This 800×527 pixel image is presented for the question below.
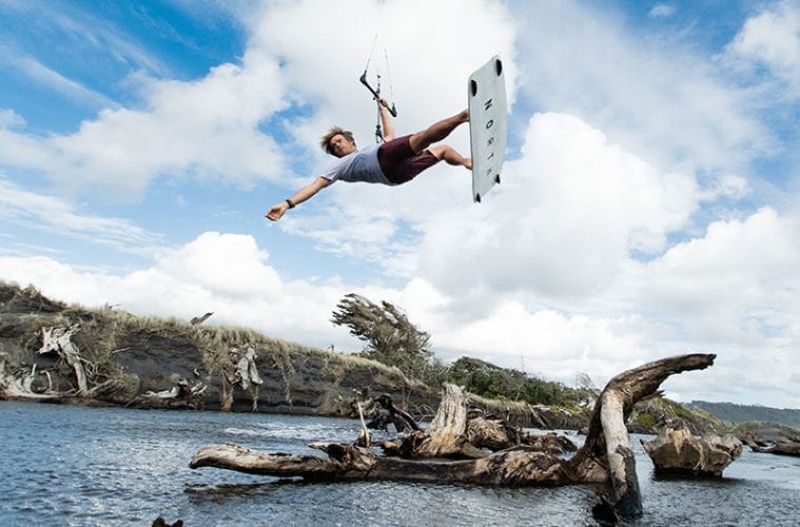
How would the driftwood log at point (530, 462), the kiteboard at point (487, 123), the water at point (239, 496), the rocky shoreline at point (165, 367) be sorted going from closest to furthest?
the kiteboard at point (487, 123), the water at point (239, 496), the driftwood log at point (530, 462), the rocky shoreline at point (165, 367)

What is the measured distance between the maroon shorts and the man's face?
0.66 meters

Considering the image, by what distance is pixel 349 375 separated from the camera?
98.0 feet

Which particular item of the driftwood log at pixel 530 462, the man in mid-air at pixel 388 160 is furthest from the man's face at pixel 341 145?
the driftwood log at pixel 530 462

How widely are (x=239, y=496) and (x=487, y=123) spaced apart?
20.0ft

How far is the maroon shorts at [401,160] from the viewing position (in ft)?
19.4

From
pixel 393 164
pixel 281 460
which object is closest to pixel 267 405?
pixel 281 460

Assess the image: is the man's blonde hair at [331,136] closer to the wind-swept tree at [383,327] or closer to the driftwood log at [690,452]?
the driftwood log at [690,452]

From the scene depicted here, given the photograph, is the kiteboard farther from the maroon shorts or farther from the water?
the water

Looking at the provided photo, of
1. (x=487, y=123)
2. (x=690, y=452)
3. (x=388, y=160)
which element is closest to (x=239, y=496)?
(x=388, y=160)

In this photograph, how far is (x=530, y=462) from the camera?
33.7 ft

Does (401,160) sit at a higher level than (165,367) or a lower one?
higher

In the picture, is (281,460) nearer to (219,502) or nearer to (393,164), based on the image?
(219,502)

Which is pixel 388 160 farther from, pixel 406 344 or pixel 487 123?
pixel 406 344

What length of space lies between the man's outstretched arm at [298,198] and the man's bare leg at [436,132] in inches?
44.5
